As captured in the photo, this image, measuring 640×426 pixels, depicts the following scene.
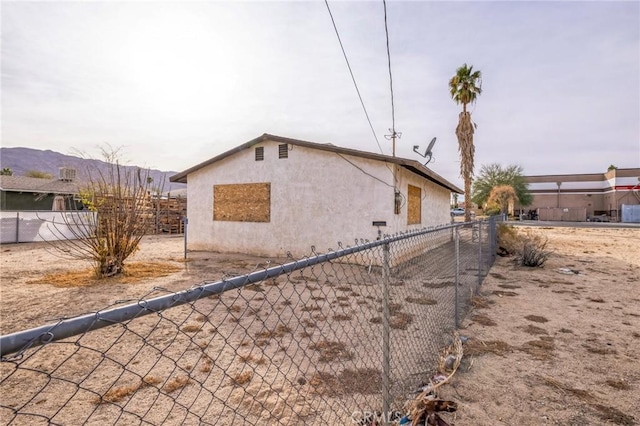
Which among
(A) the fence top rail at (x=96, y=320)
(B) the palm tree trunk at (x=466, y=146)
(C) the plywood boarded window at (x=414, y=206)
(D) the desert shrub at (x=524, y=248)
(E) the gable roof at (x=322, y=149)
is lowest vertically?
(D) the desert shrub at (x=524, y=248)

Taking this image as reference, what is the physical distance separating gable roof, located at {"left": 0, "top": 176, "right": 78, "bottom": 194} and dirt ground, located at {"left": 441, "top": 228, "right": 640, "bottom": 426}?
85.6 ft

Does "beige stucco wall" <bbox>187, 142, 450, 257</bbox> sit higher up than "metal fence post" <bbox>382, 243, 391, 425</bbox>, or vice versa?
"beige stucco wall" <bbox>187, 142, 450, 257</bbox>

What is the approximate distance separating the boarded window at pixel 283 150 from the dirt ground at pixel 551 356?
7.42 m

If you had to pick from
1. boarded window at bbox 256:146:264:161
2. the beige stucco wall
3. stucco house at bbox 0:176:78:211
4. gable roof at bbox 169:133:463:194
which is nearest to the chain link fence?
the beige stucco wall

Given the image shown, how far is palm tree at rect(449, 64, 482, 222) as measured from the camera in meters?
18.3

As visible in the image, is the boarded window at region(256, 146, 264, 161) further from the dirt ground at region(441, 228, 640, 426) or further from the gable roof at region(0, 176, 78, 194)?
the gable roof at region(0, 176, 78, 194)

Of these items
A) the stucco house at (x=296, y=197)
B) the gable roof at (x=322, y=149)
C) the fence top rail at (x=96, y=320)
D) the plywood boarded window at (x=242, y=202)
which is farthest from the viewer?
the plywood boarded window at (x=242, y=202)

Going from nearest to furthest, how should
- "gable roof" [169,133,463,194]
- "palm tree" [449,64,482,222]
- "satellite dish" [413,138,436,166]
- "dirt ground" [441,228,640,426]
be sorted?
"dirt ground" [441,228,640,426]
"gable roof" [169,133,463,194]
"satellite dish" [413,138,436,166]
"palm tree" [449,64,482,222]

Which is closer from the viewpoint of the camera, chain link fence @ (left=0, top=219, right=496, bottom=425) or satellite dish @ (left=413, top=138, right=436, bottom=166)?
chain link fence @ (left=0, top=219, right=496, bottom=425)

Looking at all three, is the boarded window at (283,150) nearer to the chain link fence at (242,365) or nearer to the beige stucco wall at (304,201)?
the beige stucco wall at (304,201)

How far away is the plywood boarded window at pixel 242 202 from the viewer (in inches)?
469

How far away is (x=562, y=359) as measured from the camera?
402 centimetres

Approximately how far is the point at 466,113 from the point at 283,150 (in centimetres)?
1283

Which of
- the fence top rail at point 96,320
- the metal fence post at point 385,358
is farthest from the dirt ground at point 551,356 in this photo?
the fence top rail at point 96,320
